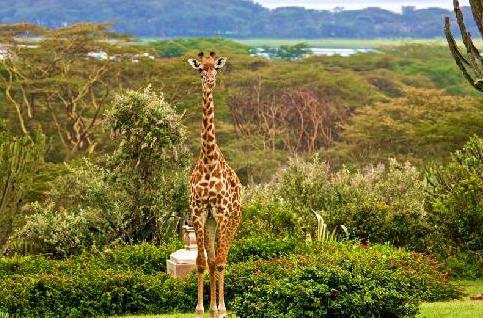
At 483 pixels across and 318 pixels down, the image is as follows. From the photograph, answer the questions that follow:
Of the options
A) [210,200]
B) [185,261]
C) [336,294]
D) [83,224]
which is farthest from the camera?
[83,224]

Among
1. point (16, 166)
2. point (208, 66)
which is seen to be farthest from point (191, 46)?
point (208, 66)

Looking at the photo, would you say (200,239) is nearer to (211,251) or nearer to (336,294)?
(211,251)

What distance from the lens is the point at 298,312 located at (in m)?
10.9

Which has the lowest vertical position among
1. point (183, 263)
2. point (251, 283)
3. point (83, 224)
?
point (83, 224)

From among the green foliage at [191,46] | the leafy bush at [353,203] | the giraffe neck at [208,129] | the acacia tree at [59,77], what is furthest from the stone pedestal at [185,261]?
the green foliage at [191,46]

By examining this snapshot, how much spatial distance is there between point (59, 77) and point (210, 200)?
3075 cm

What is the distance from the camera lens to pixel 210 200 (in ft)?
39.7

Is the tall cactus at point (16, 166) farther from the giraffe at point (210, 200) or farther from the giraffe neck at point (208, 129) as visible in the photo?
the giraffe at point (210, 200)

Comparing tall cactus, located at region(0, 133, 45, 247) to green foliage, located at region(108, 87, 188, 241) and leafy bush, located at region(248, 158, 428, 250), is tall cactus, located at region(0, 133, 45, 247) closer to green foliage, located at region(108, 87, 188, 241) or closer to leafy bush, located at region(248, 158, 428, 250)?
green foliage, located at region(108, 87, 188, 241)

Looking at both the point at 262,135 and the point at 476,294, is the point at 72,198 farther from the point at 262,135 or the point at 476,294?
the point at 262,135

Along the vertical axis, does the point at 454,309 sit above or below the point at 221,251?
below

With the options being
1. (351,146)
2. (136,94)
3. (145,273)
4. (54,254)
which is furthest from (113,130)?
(351,146)

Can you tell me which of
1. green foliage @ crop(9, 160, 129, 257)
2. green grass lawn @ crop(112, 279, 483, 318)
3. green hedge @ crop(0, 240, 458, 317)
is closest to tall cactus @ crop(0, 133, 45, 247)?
green foliage @ crop(9, 160, 129, 257)

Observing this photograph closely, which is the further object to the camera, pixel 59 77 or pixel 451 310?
pixel 59 77
